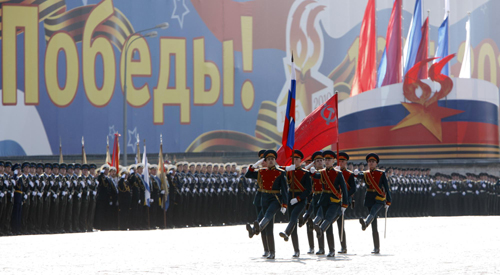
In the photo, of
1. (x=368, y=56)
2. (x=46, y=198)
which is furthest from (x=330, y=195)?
(x=368, y=56)

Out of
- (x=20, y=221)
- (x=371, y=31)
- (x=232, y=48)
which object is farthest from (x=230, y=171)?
(x=232, y=48)

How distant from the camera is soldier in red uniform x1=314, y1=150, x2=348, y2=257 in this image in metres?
12.7

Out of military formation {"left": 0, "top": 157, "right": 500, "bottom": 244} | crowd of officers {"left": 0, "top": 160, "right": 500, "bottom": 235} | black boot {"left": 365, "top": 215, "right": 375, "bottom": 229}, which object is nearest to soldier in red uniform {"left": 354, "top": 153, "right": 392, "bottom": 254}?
black boot {"left": 365, "top": 215, "right": 375, "bottom": 229}

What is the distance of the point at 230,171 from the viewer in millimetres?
24375

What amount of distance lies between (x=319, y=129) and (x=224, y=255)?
3228 millimetres

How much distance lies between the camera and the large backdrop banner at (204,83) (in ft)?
115

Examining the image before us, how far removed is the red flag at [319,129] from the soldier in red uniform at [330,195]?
1.33 meters

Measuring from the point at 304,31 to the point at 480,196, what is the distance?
14.6 metres

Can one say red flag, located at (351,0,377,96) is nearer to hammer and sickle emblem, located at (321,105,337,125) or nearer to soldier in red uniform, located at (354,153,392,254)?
hammer and sickle emblem, located at (321,105,337,125)

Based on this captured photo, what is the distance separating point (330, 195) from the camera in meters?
12.9

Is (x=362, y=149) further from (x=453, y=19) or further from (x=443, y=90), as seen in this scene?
(x=453, y=19)

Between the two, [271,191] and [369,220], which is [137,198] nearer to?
[369,220]

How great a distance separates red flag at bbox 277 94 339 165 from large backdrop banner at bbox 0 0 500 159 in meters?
18.3

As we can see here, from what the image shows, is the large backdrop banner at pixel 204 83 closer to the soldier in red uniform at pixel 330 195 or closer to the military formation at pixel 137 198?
the military formation at pixel 137 198
